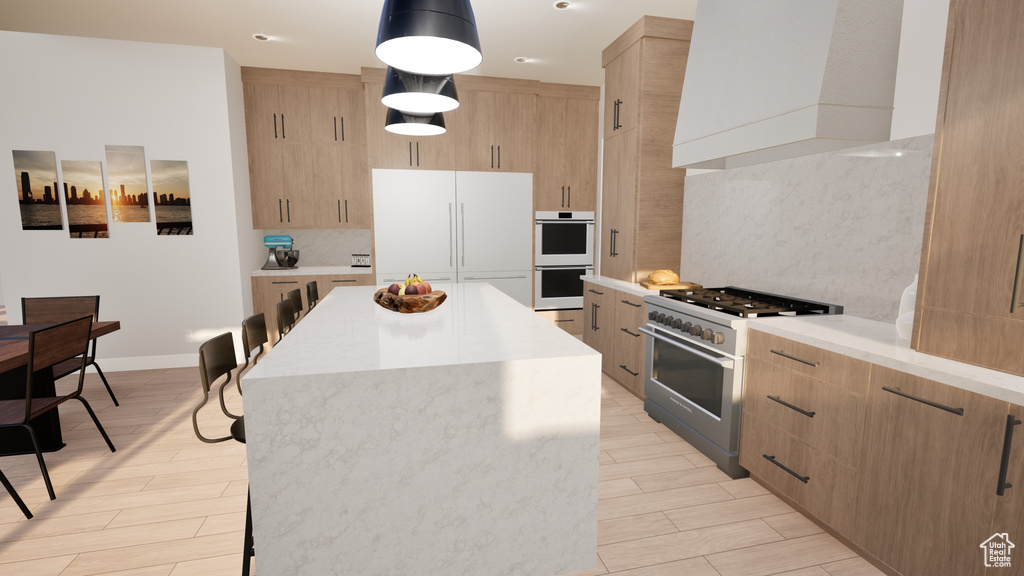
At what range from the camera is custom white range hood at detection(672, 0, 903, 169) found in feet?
6.75

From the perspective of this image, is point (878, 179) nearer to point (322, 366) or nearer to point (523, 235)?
point (322, 366)

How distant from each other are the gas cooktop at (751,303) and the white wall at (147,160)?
407cm

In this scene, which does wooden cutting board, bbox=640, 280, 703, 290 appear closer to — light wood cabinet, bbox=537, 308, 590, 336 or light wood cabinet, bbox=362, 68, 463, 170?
light wood cabinet, bbox=537, 308, 590, 336

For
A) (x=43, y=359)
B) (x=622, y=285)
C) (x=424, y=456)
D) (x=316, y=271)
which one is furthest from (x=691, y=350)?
(x=316, y=271)

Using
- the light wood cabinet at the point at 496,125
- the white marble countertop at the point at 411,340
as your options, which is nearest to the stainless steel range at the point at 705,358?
the white marble countertop at the point at 411,340

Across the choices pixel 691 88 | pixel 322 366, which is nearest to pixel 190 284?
pixel 322 366

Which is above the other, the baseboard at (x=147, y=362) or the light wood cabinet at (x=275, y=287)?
the light wood cabinet at (x=275, y=287)

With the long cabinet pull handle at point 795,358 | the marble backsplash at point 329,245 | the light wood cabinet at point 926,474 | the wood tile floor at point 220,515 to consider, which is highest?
the marble backsplash at point 329,245

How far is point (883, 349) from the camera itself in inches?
69.7

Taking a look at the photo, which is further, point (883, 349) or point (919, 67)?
point (919, 67)

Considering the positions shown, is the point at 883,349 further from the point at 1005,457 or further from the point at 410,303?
the point at 410,303

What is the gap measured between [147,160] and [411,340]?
13.0 ft

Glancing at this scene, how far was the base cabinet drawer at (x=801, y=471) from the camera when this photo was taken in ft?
6.20

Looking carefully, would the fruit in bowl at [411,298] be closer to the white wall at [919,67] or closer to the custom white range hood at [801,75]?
the custom white range hood at [801,75]
